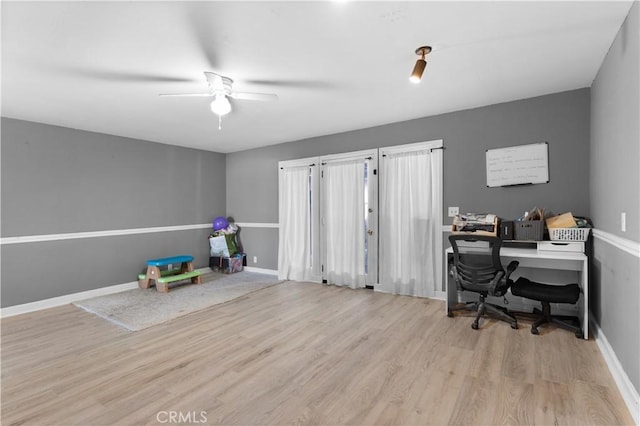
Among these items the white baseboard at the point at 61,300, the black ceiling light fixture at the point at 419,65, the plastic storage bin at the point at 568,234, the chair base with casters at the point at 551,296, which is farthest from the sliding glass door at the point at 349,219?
the white baseboard at the point at 61,300

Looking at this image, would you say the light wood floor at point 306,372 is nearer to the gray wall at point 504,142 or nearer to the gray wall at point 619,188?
the gray wall at point 619,188

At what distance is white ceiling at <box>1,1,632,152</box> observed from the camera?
2.02m

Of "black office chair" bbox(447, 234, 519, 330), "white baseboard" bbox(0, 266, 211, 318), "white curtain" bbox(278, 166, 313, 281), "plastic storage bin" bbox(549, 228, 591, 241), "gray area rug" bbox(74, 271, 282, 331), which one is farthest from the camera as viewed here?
"white curtain" bbox(278, 166, 313, 281)

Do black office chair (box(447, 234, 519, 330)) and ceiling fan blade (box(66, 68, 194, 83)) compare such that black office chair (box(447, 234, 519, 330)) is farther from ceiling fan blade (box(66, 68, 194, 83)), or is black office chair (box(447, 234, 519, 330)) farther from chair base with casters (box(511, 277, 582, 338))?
ceiling fan blade (box(66, 68, 194, 83))

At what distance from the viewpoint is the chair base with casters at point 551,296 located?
115 inches

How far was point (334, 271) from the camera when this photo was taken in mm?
5152

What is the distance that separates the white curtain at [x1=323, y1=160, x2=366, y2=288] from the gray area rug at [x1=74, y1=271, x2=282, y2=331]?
1.22 m

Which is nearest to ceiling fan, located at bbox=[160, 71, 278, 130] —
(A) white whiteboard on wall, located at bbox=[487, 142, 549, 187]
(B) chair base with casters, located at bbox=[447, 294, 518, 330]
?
(A) white whiteboard on wall, located at bbox=[487, 142, 549, 187]

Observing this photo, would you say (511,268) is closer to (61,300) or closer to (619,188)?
(619,188)

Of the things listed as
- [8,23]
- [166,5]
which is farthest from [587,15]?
[8,23]

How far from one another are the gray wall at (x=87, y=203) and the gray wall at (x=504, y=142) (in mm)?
2752

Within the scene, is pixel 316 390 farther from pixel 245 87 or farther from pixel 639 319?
pixel 245 87

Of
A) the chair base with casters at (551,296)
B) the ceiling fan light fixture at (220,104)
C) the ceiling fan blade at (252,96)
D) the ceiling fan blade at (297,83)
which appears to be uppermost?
the ceiling fan blade at (297,83)

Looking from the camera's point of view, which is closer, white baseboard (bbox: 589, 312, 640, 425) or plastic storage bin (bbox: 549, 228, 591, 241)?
white baseboard (bbox: 589, 312, 640, 425)
